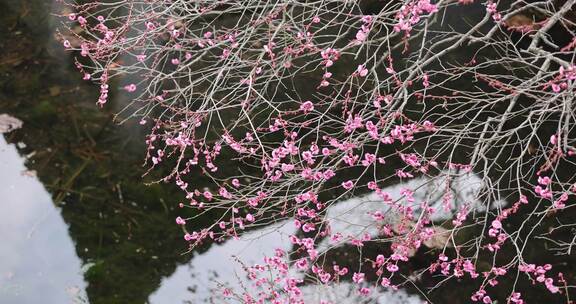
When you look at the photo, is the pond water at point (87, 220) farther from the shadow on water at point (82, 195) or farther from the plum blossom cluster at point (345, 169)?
the plum blossom cluster at point (345, 169)

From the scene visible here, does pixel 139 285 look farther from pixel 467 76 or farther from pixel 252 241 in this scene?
pixel 467 76

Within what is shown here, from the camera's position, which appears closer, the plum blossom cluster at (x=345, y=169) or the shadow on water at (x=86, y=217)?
the plum blossom cluster at (x=345, y=169)

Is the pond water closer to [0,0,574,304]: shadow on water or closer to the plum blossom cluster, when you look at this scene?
[0,0,574,304]: shadow on water

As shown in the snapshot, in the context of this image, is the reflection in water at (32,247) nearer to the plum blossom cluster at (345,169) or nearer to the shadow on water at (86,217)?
the shadow on water at (86,217)

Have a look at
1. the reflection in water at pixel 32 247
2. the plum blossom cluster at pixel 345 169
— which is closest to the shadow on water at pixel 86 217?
the reflection in water at pixel 32 247

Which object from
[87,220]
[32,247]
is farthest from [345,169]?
[32,247]

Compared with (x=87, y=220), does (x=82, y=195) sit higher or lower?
higher

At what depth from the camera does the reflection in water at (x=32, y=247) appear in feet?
17.0

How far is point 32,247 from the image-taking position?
539cm

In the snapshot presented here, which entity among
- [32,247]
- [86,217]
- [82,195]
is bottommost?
[32,247]

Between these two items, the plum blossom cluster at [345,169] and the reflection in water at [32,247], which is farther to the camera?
the reflection in water at [32,247]

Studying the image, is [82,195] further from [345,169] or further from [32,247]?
[345,169]

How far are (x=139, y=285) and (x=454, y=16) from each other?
415 centimetres

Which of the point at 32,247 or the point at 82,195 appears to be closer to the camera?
the point at 32,247
